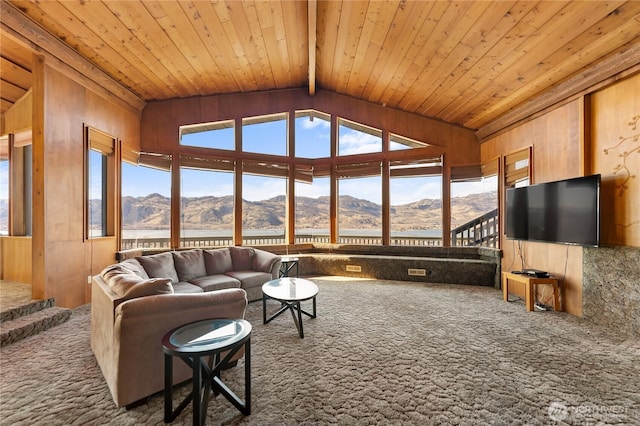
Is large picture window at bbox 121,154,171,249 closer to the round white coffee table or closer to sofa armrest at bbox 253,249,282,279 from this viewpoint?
sofa armrest at bbox 253,249,282,279

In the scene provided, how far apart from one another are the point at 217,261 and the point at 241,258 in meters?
0.38

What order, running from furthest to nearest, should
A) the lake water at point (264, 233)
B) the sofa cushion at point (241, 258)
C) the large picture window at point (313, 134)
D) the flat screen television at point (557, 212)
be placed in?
the large picture window at point (313, 134) < the lake water at point (264, 233) < the sofa cushion at point (241, 258) < the flat screen television at point (557, 212)

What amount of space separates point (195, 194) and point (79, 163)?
71.1 inches

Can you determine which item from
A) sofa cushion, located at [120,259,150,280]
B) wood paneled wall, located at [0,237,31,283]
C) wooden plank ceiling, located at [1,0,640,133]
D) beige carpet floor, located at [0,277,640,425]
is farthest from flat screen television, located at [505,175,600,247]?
wood paneled wall, located at [0,237,31,283]

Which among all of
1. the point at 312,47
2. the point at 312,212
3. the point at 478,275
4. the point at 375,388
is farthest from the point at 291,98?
the point at 375,388

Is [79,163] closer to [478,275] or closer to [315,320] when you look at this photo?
[315,320]

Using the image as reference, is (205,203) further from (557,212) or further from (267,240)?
(557,212)

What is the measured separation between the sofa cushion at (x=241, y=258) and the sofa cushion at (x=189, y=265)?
1.61 feet

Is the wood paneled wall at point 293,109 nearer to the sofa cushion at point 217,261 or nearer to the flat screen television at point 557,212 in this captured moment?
the flat screen television at point 557,212

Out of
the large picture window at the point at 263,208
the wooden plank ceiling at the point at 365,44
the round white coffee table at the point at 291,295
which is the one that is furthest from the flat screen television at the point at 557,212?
the large picture window at the point at 263,208

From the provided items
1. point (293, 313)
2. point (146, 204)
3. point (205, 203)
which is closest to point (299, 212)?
point (205, 203)

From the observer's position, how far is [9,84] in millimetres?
3787

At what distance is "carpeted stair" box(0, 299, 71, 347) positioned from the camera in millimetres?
2627

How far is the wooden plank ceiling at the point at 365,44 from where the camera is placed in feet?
8.89
